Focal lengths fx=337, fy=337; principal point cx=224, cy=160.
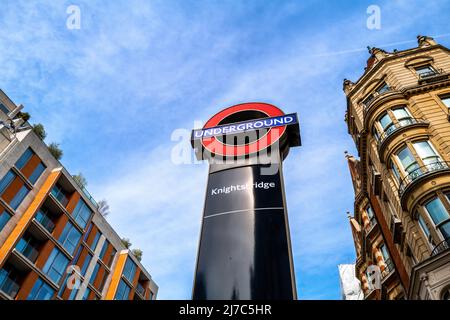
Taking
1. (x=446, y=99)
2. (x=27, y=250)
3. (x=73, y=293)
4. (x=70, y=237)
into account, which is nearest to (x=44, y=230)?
(x=27, y=250)

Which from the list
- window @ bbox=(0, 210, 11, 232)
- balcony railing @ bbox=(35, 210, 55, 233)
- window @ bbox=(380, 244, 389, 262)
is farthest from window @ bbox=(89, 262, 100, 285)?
window @ bbox=(380, 244, 389, 262)

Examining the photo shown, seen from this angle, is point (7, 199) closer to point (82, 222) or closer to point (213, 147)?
point (82, 222)

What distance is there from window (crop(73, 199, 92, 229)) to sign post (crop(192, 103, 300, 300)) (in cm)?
2614

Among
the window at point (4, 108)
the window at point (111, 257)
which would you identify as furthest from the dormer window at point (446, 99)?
the window at point (111, 257)

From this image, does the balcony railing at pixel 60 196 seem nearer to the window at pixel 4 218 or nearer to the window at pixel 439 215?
the window at pixel 4 218

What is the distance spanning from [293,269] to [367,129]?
17959 mm

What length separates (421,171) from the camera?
629 inches

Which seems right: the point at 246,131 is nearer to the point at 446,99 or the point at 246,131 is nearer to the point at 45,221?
the point at 446,99

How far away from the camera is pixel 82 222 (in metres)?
32.4

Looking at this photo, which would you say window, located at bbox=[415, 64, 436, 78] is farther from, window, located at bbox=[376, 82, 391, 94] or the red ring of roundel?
the red ring of roundel

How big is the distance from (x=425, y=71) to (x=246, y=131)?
18354 millimetres

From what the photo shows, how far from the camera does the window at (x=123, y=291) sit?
3547 centimetres
